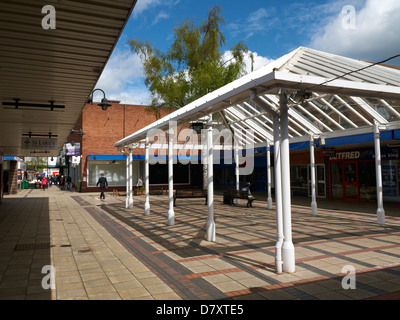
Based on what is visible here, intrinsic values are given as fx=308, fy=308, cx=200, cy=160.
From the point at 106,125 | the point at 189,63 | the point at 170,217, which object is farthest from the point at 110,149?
the point at 170,217

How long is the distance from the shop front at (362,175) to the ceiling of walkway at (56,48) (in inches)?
571

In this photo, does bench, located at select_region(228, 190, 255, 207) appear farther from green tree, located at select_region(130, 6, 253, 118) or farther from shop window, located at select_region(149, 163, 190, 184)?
shop window, located at select_region(149, 163, 190, 184)

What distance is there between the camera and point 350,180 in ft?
56.5

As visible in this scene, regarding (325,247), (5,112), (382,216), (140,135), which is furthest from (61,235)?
(382,216)

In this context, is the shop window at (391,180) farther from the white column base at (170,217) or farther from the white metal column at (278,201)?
the white metal column at (278,201)

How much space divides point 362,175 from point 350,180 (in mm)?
837

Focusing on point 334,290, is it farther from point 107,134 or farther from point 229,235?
point 107,134

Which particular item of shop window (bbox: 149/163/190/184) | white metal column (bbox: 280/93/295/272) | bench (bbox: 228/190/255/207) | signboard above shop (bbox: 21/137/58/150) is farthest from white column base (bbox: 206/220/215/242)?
shop window (bbox: 149/163/190/184)

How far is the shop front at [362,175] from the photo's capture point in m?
15.1

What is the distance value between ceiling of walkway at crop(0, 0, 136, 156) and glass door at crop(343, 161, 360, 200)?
49.2ft

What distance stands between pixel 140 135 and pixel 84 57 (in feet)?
23.2

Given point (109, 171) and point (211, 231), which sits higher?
point (109, 171)

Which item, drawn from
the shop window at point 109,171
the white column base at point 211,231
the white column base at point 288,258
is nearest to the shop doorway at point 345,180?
the white column base at point 211,231

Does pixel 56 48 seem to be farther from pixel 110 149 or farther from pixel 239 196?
pixel 110 149
